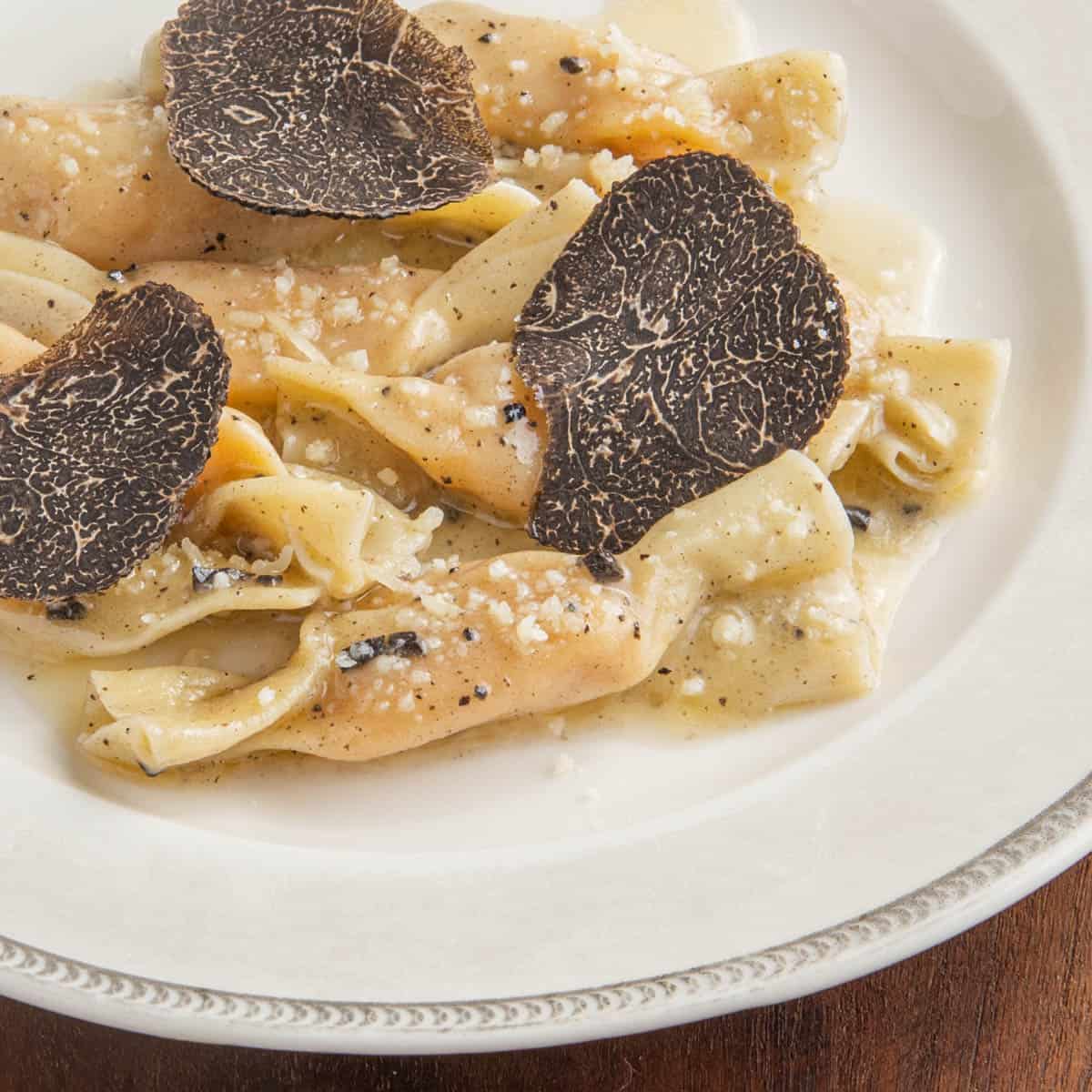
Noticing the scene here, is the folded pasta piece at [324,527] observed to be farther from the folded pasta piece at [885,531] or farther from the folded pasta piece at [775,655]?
the folded pasta piece at [885,531]

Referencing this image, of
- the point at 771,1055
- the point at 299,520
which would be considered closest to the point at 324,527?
the point at 299,520

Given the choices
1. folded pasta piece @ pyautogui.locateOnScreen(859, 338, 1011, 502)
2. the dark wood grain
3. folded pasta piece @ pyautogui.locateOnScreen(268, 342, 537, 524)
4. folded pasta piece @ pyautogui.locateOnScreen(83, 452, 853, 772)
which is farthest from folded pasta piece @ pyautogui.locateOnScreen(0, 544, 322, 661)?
folded pasta piece @ pyautogui.locateOnScreen(859, 338, 1011, 502)

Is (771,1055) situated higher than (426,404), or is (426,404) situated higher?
(426,404)

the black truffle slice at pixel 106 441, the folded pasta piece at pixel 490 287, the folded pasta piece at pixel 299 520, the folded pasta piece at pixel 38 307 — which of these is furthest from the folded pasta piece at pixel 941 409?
the folded pasta piece at pixel 38 307

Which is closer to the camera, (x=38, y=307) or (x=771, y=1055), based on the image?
(x=771, y=1055)

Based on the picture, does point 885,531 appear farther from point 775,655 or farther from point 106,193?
point 106,193

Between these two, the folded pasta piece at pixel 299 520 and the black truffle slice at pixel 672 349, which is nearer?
the folded pasta piece at pixel 299 520

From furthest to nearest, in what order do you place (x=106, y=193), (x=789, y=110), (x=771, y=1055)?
(x=789, y=110)
(x=106, y=193)
(x=771, y=1055)
